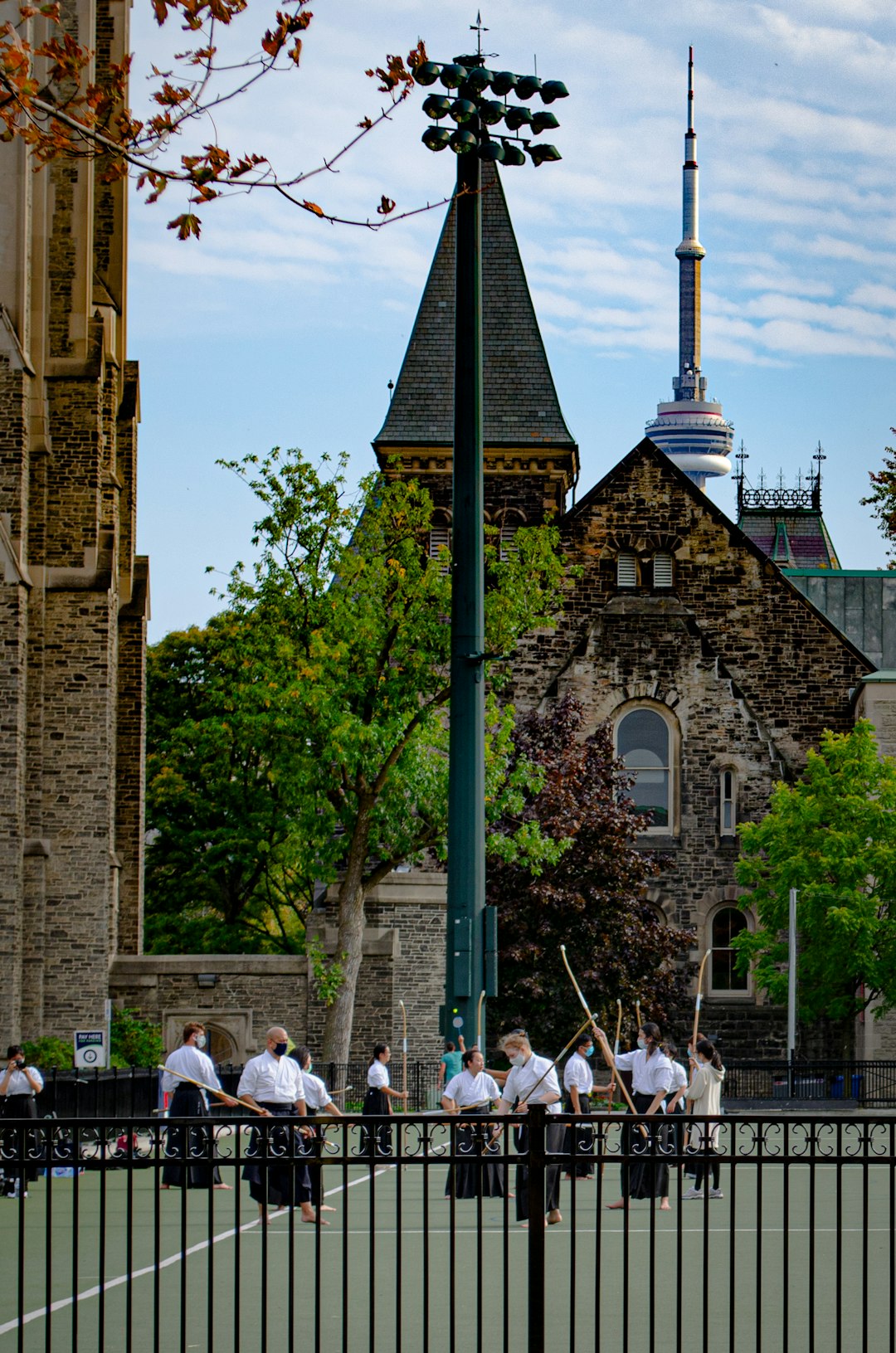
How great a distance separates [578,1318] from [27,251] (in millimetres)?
23836

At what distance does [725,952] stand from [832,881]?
5346 mm

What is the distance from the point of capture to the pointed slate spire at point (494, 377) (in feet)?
166

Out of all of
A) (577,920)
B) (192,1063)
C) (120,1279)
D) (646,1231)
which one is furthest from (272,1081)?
(577,920)

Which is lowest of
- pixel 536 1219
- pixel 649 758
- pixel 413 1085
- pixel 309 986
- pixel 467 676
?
pixel 413 1085

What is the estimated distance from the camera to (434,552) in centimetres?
5109

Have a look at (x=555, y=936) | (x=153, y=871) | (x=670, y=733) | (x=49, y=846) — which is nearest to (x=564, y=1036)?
(x=555, y=936)

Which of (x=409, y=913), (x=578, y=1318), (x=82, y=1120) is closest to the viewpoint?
(x=82, y=1120)

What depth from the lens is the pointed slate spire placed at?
50.7 meters

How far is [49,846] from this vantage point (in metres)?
34.2

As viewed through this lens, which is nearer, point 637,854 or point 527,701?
point 637,854

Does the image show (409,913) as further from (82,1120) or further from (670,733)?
(82,1120)

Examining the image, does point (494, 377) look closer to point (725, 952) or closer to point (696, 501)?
point (696, 501)

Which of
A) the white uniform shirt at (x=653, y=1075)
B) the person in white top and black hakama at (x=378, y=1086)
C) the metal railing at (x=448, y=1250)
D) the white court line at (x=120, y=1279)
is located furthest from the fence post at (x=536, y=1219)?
the person in white top and black hakama at (x=378, y=1086)

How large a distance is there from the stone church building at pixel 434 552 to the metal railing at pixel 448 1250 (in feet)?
44.2
